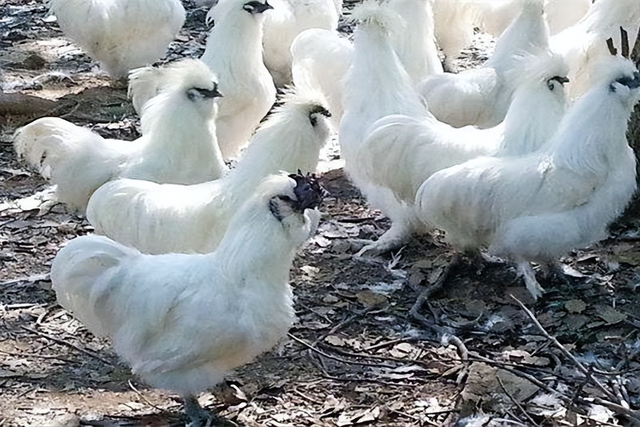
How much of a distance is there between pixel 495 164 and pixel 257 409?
1.78 meters

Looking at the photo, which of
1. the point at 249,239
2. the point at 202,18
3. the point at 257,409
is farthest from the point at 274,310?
the point at 202,18

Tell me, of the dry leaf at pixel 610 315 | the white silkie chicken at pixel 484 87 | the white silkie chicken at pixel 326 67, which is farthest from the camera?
the white silkie chicken at pixel 326 67

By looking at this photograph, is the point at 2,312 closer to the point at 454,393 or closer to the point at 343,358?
the point at 343,358

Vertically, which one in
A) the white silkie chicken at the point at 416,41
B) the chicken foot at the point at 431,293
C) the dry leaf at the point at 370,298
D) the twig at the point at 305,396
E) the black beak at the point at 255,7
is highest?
the black beak at the point at 255,7

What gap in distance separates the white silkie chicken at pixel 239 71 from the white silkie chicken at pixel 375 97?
2.63ft

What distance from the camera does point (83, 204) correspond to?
18.3 ft

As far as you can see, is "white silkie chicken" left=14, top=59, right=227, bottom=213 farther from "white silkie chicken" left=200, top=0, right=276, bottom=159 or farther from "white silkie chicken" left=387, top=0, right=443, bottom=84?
"white silkie chicken" left=387, top=0, right=443, bottom=84

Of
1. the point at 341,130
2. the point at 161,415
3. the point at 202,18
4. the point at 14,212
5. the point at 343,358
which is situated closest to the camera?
the point at 161,415

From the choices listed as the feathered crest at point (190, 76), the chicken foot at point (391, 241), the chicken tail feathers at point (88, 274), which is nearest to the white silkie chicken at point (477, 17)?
the chicken foot at point (391, 241)

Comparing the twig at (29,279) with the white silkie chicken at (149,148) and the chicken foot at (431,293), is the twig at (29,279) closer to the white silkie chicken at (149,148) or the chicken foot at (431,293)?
the white silkie chicken at (149,148)

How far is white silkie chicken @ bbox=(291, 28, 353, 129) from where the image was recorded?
21.9ft

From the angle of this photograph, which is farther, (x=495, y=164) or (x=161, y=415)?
(x=495, y=164)

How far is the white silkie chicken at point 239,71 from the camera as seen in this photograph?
647cm

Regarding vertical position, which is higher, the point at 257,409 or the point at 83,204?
the point at 83,204
